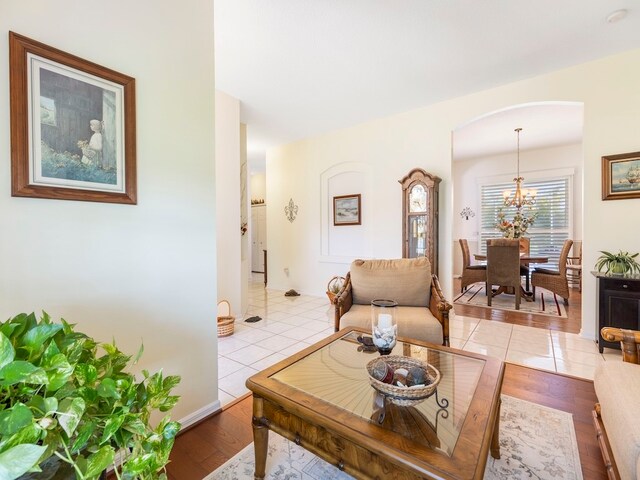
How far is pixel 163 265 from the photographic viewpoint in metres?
1.67

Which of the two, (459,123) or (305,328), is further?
(459,123)

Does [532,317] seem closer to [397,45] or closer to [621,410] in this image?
[621,410]

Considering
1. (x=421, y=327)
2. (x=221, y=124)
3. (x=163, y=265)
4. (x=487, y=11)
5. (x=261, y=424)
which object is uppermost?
(x=487, y=11)

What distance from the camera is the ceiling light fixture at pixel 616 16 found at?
2.30 metres

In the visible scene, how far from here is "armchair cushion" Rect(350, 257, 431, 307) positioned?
2.69m

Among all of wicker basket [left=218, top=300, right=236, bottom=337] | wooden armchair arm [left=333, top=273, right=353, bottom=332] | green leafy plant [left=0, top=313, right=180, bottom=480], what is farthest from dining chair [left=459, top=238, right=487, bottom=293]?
green leafy plant [left=0, top=313, right=180, bottom=480]

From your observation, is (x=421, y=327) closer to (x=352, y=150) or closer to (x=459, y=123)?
(x=459, y=123)

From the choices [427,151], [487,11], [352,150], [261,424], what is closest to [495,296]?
[427,151]

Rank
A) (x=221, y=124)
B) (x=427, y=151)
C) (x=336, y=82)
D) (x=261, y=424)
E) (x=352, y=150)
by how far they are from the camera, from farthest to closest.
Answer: (x=352, y=150) < (x=427, y=151) < (x=221, y=124) < (x=336, y=82) < (x=261, y=424)

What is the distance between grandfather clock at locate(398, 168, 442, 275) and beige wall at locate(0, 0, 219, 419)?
9.58 feet

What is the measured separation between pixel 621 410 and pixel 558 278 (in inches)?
156

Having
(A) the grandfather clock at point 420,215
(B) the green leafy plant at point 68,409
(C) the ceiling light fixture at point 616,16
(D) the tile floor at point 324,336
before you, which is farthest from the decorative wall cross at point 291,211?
(B) the green leafy plant at point 68,409

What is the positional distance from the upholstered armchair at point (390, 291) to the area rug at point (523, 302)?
240 centimetres

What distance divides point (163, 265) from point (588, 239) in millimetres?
3907
